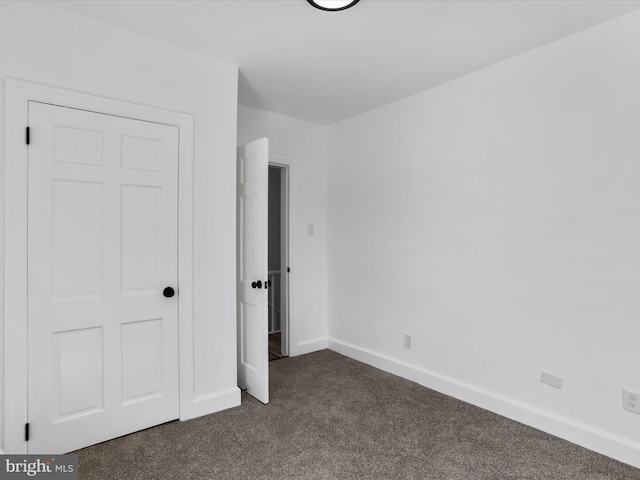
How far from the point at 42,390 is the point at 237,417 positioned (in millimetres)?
1194

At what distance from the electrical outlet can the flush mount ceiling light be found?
265cm

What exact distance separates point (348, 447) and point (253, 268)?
1479 millimetres

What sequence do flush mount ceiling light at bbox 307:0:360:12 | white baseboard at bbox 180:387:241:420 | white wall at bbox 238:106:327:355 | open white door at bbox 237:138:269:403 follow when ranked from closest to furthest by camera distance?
1. flush mount ceiling light at bbox 307:0:360:12
2. white baseboard at bbox 180:387:241:420
3. open white door at bbox 237:138:269:403
4. white wall at bbox 238:106:327:355

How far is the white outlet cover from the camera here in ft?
8.40

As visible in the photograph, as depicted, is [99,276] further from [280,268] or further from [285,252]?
[280,268]

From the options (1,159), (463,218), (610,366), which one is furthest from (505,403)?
(1,159)

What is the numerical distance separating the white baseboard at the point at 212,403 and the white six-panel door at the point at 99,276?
0.35 ft

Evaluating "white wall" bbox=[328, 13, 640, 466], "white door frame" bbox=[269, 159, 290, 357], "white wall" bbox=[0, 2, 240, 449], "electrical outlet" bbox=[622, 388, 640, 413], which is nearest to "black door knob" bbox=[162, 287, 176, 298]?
"white wall" bbox=[0, 2, 240, 449]

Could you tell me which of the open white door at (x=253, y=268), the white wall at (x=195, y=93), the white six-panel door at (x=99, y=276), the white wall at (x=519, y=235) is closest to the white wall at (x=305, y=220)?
the white wall at (x=519, y=235)

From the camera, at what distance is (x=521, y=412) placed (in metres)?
2.74

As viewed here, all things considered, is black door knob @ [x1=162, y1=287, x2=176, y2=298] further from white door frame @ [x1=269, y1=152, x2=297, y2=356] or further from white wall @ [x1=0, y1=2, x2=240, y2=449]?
white door frame @ [x1=269, y1=152, x2=297, y2=356]

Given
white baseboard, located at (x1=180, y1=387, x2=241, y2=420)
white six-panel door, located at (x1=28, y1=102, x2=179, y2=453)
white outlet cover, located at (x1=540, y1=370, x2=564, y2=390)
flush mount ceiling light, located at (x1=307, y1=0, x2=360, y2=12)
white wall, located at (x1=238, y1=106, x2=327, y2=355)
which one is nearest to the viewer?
flush mount ceiling light, located at (x1=307, y1=0, x2=360, y2=12)

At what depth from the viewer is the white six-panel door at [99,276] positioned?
2.21m

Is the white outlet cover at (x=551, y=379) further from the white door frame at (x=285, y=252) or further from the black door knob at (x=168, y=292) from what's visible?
the black door knob at (x=168, y=292)
